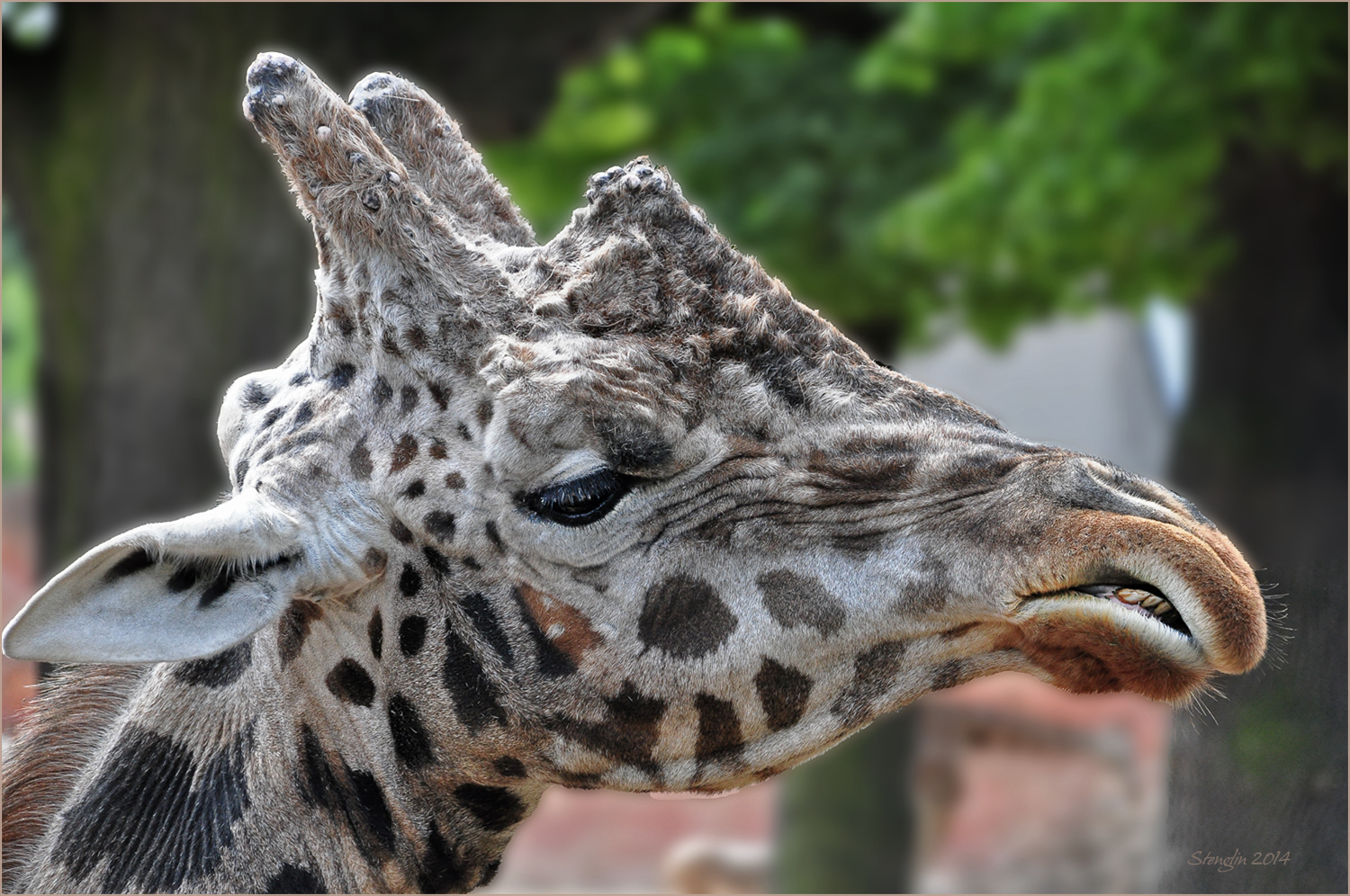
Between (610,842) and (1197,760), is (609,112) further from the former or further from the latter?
(610,842)

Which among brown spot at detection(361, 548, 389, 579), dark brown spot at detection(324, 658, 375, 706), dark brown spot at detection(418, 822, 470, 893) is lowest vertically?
dark brown spot at detection(418, 822, 470, 893)

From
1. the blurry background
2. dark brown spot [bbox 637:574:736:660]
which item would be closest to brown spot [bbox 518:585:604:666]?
dark brown spot [bbox 637:574:736:660]

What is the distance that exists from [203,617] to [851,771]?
10551mm

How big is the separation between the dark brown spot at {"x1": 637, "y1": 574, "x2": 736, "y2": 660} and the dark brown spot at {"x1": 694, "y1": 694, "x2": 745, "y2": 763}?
0.10 m

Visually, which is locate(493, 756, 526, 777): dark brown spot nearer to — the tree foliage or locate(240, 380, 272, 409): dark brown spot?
locate(240, 380, 272, 409): dark brown spot

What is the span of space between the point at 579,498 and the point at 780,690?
0.57 m

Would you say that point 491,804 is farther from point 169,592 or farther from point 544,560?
point 169,592

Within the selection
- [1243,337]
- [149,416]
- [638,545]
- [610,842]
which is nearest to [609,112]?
[149,416]

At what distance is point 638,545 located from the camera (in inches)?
102

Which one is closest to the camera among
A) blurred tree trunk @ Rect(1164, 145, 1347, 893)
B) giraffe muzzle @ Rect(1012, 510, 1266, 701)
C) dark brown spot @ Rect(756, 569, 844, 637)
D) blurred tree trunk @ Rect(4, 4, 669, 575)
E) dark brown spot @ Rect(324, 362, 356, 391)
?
giraffe muzzle @ Rect(1012, 510, 1266, 701)

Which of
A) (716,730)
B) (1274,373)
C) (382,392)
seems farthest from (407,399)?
(1274,373)

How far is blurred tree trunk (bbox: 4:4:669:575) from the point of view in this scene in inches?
350

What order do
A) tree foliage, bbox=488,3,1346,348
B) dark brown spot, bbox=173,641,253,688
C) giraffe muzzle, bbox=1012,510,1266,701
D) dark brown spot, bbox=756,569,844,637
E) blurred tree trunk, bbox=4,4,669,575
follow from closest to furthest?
giraffe muzzle, bbox=1012,510,1266,701 → dark brown spot, bbox=756,569,844,637 → dark brown spot, bbox=173,641,253,688 → tree foliage, bbox=488,3,1346,348 → blurred tree trunk, bbox=4,4,669,575

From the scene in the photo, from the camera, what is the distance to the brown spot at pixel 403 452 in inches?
103
